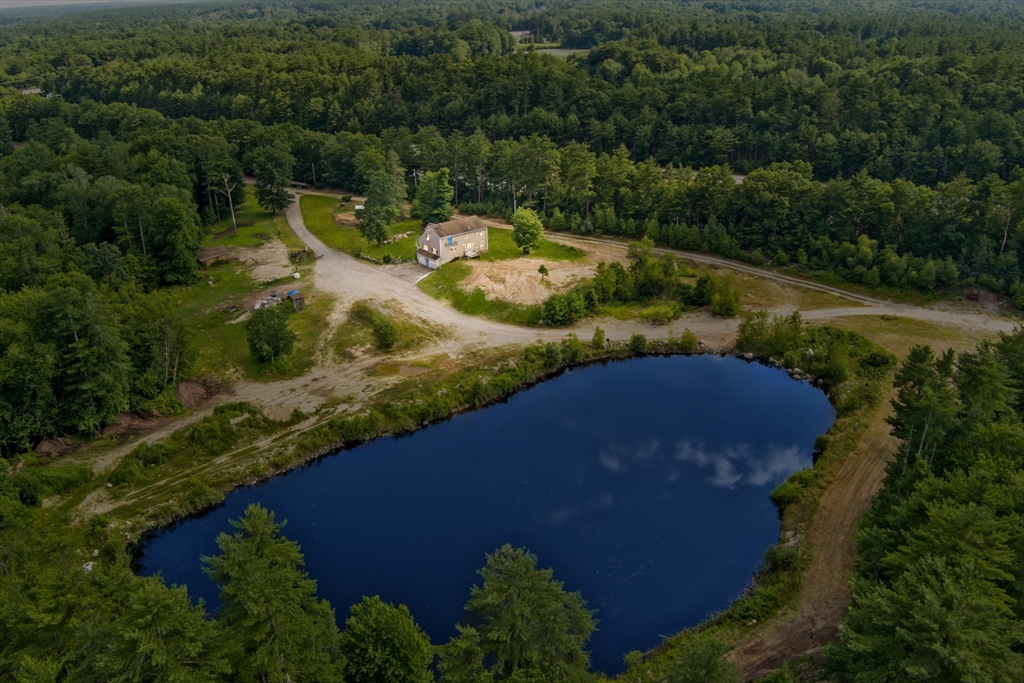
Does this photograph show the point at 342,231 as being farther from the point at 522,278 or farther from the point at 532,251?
the point at 522,278

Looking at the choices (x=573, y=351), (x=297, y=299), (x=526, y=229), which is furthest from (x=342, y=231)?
(x=573, y=351)

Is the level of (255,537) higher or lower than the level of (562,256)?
higher

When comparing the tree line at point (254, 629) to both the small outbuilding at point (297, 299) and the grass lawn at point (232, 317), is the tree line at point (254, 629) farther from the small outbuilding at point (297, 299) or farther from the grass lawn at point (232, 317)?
the small outbuilding at point (297, 299)

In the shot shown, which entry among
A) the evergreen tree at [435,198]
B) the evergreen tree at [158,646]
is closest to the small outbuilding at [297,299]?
the evergreen tree at [435,198]

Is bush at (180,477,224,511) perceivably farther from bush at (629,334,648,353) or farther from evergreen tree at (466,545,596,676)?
bush at (629,334,648,353)

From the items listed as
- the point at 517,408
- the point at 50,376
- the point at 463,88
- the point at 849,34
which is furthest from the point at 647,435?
the point at 849,34

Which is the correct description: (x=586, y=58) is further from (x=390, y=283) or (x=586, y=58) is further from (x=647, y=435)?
(x=647, y=435)

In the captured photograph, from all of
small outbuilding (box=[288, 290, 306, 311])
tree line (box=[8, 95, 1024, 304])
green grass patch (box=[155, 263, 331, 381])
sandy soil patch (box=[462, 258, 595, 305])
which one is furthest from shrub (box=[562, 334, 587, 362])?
tree line (box=[8, 95, 1024, 304])
